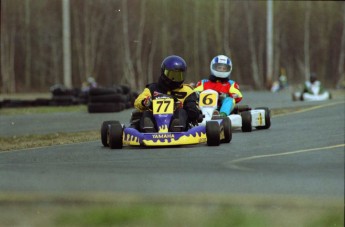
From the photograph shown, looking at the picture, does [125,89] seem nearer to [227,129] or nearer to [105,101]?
[105,101]

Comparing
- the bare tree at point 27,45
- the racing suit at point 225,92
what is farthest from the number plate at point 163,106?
the bare tree at point 27,45

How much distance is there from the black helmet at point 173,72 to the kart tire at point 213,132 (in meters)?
1.03

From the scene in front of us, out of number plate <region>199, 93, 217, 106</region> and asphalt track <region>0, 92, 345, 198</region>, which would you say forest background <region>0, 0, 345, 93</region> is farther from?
asphalt track <region>0, 92, 345, 198</region>

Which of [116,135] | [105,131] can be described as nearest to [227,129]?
[116,135]

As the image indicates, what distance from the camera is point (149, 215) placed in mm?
5414

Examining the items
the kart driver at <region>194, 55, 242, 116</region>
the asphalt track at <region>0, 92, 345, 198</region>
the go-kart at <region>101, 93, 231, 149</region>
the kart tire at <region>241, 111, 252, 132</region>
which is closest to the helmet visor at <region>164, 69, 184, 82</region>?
the go-kart at <region>101, 93, 231, 149</region>

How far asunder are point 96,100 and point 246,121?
337 inches

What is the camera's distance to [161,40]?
50656mm

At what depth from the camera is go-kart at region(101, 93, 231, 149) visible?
33.8ft

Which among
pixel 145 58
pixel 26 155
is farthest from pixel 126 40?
pixel 26 155

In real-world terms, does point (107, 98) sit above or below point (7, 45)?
below

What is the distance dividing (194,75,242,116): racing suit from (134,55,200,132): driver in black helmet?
1709mm

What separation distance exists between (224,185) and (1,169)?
3.17m

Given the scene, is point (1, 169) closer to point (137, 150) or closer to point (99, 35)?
point (137, 150)
